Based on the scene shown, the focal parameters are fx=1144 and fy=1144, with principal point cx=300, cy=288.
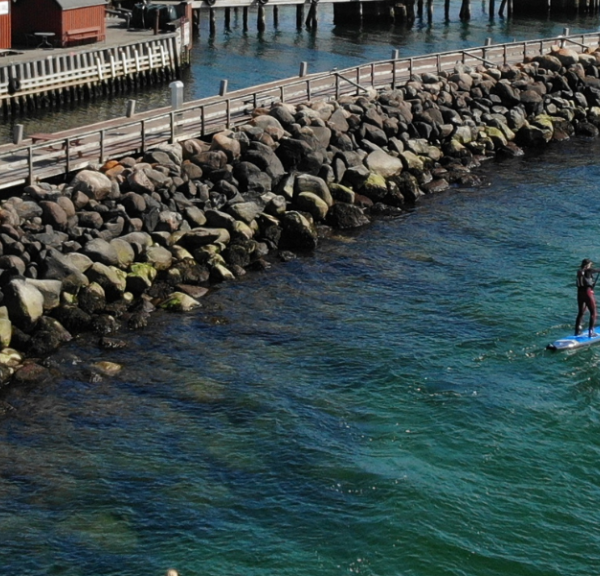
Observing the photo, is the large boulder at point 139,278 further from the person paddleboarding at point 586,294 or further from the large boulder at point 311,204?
the person paddleboarding at point 586,294

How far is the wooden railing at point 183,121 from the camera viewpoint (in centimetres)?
3688

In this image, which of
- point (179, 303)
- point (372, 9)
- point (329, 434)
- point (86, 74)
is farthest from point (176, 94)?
point (372, 9)

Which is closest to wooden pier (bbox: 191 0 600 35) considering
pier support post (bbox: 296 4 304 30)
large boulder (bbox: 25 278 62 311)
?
pier support post (bbox: 296 4 304 30)

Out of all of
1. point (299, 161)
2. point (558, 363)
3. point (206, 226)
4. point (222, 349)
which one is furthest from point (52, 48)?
point (558, 363)

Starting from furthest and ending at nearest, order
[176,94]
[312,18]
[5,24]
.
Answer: [312,18], [5,24], [176,94]

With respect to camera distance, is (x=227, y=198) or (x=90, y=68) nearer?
(x=227, y=198)

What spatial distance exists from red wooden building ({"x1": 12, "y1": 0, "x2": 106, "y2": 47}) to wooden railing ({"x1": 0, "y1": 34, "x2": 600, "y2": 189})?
57.3ft

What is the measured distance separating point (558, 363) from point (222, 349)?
8734 millimetres

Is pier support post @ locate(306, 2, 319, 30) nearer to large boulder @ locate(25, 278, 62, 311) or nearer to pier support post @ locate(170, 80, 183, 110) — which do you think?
pier support post @ locate(170, 80, 183, 110)

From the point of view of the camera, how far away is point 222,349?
30.2 metres

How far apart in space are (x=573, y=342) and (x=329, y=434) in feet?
25.9

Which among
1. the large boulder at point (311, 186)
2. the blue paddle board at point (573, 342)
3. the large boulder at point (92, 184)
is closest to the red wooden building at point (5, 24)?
the large boulder at point (92, 184)

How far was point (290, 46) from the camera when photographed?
255ft

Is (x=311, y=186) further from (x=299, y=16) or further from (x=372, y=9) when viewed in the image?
(x=372, y=9)
